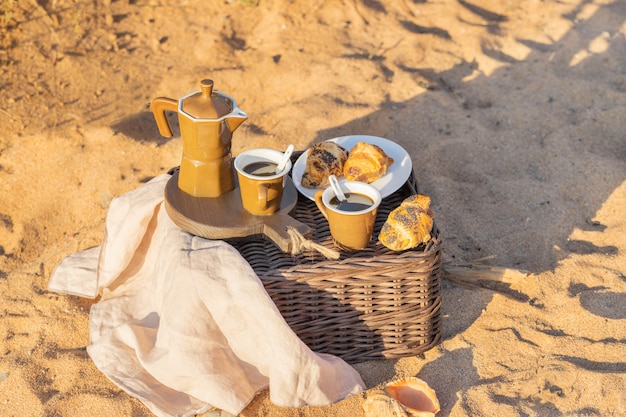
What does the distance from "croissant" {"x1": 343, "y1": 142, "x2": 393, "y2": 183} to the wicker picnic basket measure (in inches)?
5.4

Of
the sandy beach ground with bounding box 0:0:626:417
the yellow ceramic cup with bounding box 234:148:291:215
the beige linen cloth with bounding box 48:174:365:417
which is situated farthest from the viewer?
the sandy beach ground with bounding box 0:0:626:417

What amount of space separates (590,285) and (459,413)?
892 millimetres

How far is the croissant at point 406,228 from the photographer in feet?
7.39

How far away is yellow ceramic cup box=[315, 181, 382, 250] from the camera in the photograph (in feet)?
7.30

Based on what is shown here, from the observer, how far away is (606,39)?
4.45 metres

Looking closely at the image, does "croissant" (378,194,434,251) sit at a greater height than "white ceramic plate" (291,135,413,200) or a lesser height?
greater

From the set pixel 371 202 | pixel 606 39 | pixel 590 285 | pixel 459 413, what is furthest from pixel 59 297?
pixel 606 39

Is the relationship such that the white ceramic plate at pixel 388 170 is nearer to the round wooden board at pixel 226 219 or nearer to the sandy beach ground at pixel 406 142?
the round wooden board at pixel 226 219

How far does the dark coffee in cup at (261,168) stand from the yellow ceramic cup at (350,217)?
0.19m

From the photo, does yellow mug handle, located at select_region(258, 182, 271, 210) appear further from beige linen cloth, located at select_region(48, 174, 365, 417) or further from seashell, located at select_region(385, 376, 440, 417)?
seashell, located at select_region(385, 376, 440, 417)

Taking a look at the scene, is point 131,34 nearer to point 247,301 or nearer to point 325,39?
point 325,39

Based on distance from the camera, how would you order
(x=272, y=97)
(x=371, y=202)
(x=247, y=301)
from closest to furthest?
1. (x=247, y=301)
2. (x=371, y=202)
3. (x=272, y=97)

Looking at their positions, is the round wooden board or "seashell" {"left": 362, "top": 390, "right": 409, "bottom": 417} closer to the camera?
"seashell" {"left": 362, "top": 390, "right": 409, "bottom": 417}

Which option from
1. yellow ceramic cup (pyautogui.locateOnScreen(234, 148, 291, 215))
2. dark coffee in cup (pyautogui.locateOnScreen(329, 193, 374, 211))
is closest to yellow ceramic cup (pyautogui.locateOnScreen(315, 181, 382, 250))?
dark coffee in cup (pyautogui.locateOnScreen(329, 193, 374, 211))
